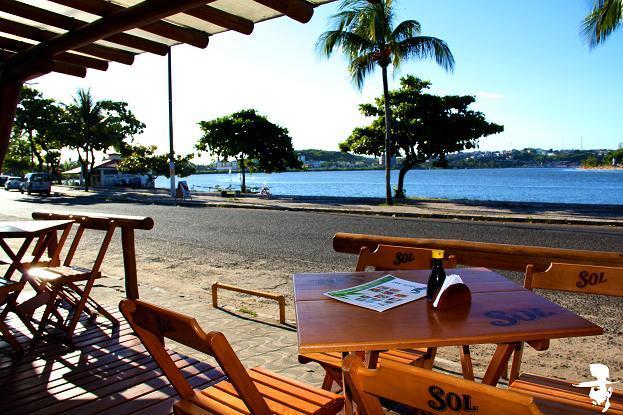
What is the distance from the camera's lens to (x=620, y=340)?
183 inches

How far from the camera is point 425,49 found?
22.5m

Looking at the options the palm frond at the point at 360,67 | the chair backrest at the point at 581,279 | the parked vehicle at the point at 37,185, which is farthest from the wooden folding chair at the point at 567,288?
the parked vehicle at the point at 37,185

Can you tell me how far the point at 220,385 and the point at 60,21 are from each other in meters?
3.27

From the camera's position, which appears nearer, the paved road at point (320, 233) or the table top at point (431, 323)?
the table top at point (431, 323)

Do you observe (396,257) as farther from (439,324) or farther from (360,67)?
(360,67)

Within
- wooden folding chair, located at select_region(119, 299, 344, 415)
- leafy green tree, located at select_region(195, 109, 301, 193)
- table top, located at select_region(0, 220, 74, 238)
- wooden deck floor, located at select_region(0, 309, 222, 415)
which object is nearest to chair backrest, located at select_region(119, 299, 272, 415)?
wooden folding chair, located at select_region(119, 299, 344, 415)

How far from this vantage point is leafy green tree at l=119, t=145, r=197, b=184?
187 feet

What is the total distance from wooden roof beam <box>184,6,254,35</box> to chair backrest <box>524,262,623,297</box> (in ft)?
9.13

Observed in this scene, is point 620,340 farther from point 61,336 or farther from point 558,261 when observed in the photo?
point 61,336

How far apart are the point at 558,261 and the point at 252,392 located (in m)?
2.14

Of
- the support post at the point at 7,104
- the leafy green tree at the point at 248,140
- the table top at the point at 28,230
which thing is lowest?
the table top at the point at 28,230

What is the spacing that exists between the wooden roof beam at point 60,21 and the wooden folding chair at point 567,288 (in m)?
3.82

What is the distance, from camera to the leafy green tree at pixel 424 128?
95.4 ft

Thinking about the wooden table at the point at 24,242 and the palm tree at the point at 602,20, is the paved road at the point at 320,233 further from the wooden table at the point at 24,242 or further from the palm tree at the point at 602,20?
the palm tree at the point at 602,20
